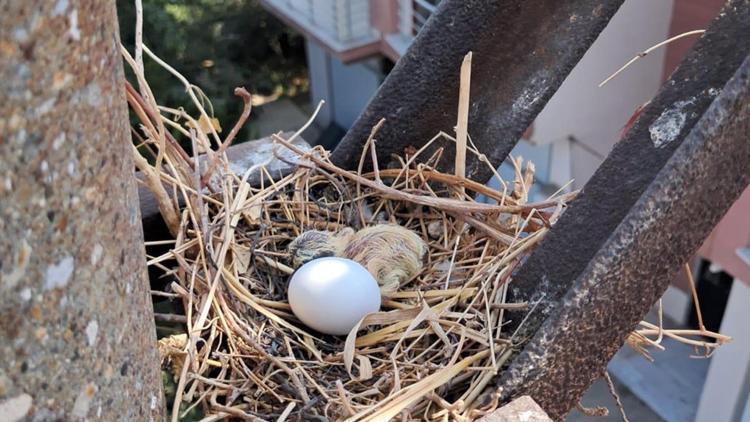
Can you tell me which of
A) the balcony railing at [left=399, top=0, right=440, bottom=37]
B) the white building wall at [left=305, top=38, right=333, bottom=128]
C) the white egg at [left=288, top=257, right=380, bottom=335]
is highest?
the white egg at [left=288, top=257, right=380, bottom=335]

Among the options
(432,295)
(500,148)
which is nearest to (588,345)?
(432,295)

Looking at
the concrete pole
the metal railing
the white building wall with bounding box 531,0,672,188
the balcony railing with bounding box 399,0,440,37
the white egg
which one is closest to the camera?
the concrete pole

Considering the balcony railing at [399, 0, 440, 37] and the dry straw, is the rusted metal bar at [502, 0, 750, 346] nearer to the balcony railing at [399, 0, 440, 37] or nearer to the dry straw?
the dry straw

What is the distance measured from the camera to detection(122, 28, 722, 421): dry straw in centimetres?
100

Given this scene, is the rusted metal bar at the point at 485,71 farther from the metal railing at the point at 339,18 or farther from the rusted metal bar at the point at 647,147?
the metal railing at the point at 339,18

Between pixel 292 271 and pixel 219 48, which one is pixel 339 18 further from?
pixel 292 271

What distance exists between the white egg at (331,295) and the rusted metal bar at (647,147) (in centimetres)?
28

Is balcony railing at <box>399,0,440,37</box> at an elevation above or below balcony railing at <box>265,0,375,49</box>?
above

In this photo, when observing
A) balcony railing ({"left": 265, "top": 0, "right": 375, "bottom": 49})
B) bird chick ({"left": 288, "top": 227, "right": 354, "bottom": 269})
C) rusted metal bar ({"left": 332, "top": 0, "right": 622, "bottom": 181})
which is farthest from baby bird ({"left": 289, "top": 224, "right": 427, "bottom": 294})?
balcony railing ({"left": 265, "top": 0, "right": 375, "bottom": 49})

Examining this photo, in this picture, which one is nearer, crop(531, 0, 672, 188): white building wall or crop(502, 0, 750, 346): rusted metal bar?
crop(502, 0, 750, 346): rusted metal bar

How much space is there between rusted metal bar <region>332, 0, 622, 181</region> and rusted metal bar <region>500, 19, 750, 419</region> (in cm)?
32

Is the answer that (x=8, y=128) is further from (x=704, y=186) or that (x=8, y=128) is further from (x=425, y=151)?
(x=425, y=151)

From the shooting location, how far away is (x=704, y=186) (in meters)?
0.83

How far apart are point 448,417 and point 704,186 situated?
368 millimetres
